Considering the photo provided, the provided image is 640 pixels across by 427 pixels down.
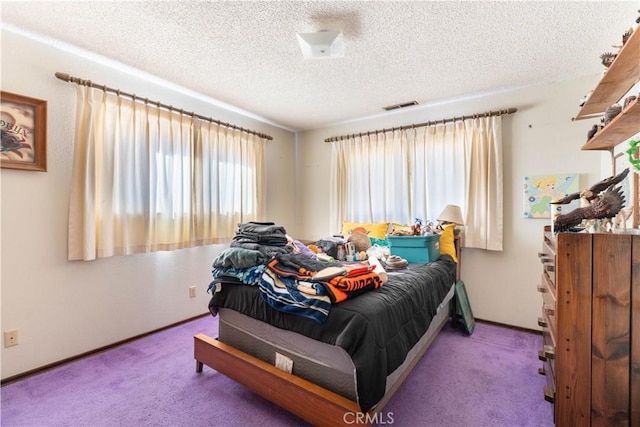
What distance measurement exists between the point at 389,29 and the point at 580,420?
2385 mm

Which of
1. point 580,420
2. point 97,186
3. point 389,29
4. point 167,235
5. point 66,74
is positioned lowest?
point 580,420

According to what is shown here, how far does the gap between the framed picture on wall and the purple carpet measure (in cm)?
155

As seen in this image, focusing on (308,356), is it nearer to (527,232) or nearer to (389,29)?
(389,29)

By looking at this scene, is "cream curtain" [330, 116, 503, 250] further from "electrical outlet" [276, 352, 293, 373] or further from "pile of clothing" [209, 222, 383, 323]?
"electrical outlet" [276, 352, 293, 373]

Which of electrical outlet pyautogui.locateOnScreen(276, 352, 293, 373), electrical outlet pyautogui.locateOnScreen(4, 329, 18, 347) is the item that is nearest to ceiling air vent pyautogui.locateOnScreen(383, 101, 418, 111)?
electrical outlet pyautogui.locateOnScreen(276, 352, 293, 373)

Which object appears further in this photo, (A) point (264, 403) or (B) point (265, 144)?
(B) point (265, 144)

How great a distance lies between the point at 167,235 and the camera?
9.25 ft

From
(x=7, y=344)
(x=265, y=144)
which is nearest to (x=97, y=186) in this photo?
(x=7, y=344)

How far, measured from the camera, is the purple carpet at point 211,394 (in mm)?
1633

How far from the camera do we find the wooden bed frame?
1.34 metres

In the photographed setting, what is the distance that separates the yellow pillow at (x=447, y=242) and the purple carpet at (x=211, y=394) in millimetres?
871

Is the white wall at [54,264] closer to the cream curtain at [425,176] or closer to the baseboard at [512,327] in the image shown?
the cream curtain at [425,176]

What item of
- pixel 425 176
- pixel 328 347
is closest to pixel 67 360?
pixel 328 347

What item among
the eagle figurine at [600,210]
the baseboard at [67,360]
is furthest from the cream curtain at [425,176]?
the baseboard at [67,360]
